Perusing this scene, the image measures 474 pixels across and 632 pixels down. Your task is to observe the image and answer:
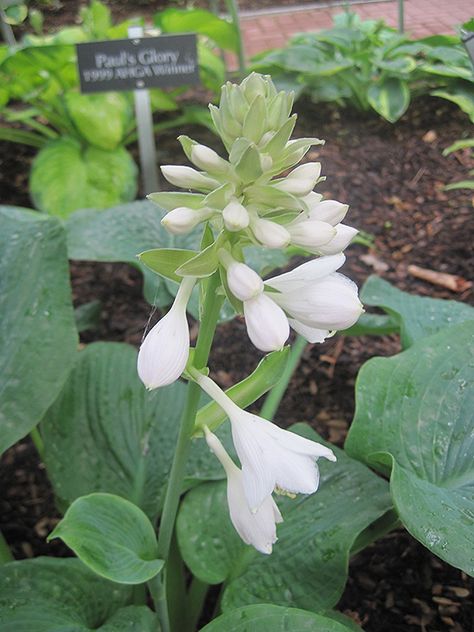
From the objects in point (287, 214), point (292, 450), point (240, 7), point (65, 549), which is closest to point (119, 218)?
point (65, 549)

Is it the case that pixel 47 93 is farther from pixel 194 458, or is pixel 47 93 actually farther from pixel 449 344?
pixel 449 344

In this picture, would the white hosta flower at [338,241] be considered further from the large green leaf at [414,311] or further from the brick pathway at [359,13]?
the brick pathway at [359,13]

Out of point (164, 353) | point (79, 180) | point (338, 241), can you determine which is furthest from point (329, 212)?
point (79, 180)

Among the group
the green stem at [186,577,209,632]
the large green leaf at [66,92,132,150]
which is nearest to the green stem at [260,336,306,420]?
the green stem at [186,577,209,632]

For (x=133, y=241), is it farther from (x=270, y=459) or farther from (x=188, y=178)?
(x=270, y=459)

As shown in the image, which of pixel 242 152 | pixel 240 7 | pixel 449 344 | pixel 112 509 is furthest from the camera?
pixel 240 7

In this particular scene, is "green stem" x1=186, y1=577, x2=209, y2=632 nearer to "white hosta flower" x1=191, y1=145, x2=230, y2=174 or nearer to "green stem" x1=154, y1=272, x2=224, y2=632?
"green stem" x1=154, y1=272, x2=224, y2=632

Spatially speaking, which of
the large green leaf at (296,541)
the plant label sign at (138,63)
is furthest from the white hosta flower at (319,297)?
the plant label sign at (138,63)
